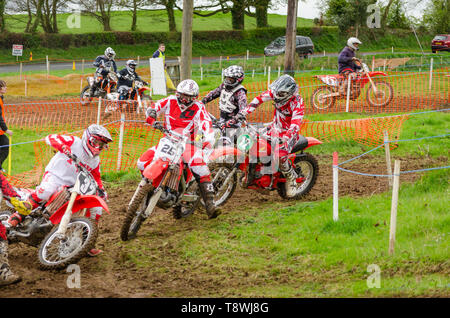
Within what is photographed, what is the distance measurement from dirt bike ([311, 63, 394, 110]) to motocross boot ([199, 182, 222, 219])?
879 centimetres

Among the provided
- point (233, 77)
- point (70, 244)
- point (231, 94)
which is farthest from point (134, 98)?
point (70, 244)

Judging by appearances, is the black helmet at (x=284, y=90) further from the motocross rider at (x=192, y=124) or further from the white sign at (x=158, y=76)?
the white sign at (x=158, y=76)

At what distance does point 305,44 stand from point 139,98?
2056 cm

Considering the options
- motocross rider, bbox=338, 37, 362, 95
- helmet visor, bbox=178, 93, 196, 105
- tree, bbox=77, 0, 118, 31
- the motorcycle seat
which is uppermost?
tree, bbox=77, 0, 118, 31

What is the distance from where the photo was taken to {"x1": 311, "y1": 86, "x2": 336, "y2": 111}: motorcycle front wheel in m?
16.7

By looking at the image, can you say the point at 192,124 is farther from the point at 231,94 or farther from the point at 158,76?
the point at 158,76

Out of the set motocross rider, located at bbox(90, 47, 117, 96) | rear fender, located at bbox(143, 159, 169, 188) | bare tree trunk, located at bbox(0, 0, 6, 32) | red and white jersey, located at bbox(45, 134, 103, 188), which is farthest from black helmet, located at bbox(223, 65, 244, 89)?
bare tree trunk, located at bbox(0, 0, 6, 32)

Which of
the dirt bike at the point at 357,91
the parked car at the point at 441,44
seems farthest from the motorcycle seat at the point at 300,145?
the parked car at the point at 441,44

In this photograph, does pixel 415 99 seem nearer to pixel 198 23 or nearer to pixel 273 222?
pixel 273 222

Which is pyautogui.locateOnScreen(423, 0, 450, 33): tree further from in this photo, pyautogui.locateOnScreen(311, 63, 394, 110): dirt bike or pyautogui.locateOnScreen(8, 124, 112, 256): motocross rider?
pyautogui.locateOnScreen(8, 124, 112, 256): motocross rider

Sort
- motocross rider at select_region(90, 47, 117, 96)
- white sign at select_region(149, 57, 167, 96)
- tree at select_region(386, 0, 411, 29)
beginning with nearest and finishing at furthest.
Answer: motocross rider at select_region(90, 47, 117, 96) < white sign at select_region(149, 57, 167, 96) < tree at select_region(386, 0, 411, 29)

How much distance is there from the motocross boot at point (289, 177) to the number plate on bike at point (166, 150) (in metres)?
2.09

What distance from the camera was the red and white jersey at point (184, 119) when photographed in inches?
332

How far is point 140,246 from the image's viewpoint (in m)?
7.56
